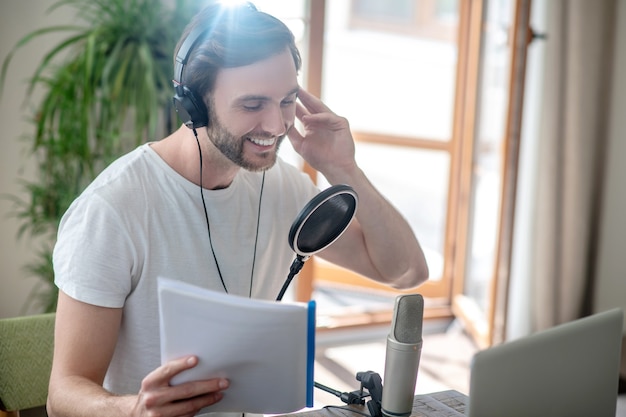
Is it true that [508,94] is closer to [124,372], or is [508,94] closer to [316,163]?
[316,163]

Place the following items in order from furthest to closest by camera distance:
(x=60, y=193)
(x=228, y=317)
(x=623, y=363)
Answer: (x=623, y=363) < (x=60, y=193) < (x=228, y=317)

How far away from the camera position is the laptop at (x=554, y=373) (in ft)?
2.85

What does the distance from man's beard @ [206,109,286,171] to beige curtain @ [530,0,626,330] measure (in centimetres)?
229

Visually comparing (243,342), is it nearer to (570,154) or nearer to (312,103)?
(312,103)

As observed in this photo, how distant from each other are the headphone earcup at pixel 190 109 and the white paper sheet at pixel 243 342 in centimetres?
47

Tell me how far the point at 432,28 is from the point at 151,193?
4.96m

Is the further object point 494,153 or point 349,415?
point 494,153

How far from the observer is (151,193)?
1329 millimetres

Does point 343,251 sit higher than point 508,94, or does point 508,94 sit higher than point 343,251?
point 508,94

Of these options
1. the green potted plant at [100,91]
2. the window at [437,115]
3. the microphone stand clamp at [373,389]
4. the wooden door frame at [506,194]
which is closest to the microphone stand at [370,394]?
the microphone stand clamp at [373,389]

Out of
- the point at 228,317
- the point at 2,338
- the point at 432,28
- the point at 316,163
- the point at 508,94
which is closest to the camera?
Result: the point at 228,317

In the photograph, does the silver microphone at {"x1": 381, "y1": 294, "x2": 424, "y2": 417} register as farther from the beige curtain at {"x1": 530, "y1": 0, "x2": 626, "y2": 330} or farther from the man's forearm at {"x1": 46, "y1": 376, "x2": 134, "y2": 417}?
the beige curtain at {"x1": 530, "y1": 0, "x2": 626, "y2": 330}

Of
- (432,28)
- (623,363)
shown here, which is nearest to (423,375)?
(623,363)

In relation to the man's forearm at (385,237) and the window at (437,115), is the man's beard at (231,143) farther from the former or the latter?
the window at (437,115)
